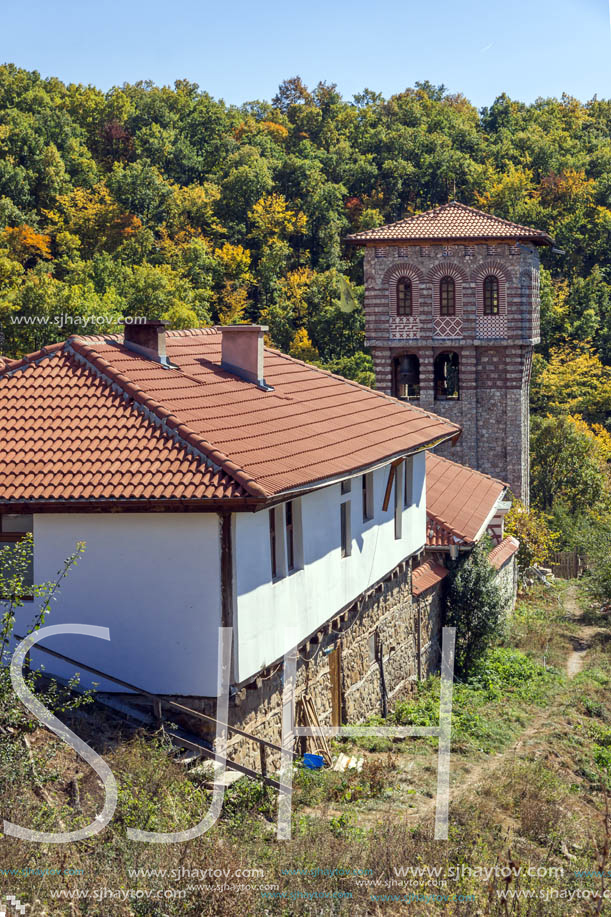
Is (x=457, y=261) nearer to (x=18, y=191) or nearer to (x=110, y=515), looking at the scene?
(x=110, y=515)

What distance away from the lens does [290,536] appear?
1330 centimetres

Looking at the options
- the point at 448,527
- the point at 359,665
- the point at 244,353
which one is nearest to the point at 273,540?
the point at 244,353

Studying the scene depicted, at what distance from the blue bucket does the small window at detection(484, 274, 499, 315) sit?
2532 cm

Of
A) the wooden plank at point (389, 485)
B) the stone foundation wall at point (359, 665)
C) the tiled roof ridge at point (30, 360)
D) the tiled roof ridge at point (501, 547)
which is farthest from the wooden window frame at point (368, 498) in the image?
the tiled roof ridge at point (501, 547)

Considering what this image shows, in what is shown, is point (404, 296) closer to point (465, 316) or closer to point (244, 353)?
point (465, 316)

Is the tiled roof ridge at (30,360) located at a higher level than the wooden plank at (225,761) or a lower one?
higher

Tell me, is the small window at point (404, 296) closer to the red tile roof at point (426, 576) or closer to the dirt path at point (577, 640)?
the dirt path at point (577, 640)

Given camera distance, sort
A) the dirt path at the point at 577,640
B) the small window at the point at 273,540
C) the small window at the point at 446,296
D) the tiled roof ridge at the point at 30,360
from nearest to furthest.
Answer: the small window at the point at 273,540, the tiled roof ridge at the point at 30,360, the dirt path at the point at 577,640, the small window at the point at 446,296

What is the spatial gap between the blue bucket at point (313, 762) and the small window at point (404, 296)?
25.0m

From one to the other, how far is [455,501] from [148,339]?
1051 cm

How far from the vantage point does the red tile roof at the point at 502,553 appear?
2527 centimetres

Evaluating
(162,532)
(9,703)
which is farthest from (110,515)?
(9,703)

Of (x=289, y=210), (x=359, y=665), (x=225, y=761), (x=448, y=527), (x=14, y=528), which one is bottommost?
(x=359, y=665)

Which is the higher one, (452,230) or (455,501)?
(452,230)
